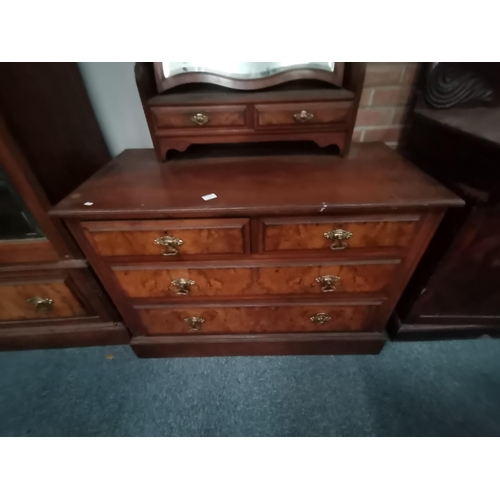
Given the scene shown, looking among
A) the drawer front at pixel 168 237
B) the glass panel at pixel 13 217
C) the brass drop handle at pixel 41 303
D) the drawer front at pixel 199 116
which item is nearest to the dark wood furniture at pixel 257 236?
the drawer front at pixel 168 237

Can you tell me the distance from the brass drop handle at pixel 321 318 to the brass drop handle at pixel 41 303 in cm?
114

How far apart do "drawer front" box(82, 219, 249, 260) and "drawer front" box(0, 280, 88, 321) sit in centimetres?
42

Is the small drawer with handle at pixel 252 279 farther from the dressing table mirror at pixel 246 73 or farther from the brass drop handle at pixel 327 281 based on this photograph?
the dressing table mirror at pixel 246 73

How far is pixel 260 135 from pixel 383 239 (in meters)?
0.56

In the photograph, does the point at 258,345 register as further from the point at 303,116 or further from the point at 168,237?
the point at 303,116

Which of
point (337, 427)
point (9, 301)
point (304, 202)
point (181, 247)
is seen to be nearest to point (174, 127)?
point (181, 247)

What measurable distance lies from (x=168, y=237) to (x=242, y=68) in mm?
639

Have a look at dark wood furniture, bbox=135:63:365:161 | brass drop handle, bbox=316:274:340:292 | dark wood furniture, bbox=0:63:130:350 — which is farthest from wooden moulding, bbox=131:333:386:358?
dark wood furniture, bbox=135:63:365:161

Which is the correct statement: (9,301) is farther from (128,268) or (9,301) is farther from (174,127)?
(174,127)

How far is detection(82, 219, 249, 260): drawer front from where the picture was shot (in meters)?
0.86

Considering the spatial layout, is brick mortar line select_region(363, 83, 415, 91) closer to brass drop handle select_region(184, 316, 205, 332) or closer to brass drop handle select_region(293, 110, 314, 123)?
brass drop handle select_region(293, 110, 314, 123)

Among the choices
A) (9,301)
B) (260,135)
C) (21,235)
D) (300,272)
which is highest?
(260,135)

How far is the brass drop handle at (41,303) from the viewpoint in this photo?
1.18 meters

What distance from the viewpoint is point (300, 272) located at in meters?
1.00
